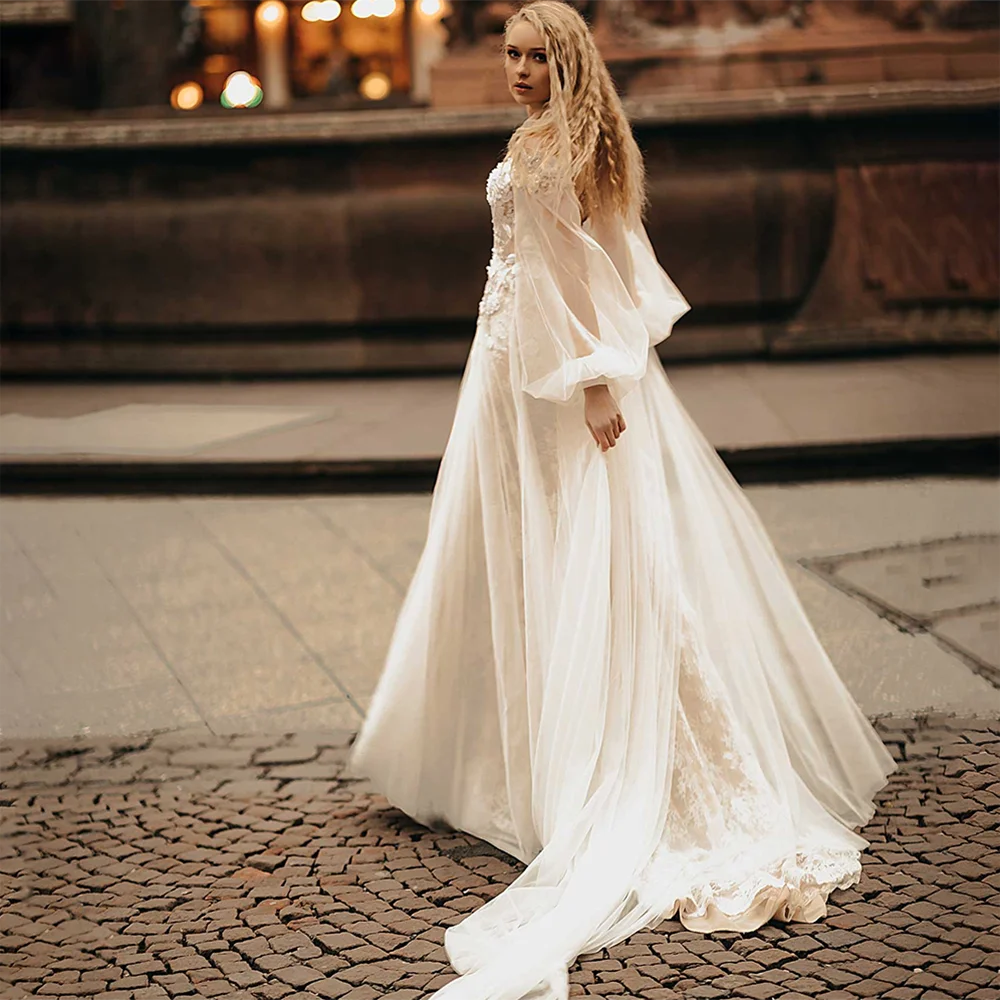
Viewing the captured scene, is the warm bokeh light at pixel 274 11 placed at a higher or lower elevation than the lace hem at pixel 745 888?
higher

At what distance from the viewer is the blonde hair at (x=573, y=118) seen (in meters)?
3.34

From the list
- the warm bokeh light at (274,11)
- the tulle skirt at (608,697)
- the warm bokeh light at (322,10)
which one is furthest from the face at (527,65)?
the warm bokeh light at (274,11)

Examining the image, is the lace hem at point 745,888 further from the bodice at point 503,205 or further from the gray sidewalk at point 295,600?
the bodice at point 503,205

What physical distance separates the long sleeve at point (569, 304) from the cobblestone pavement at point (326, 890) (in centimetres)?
118

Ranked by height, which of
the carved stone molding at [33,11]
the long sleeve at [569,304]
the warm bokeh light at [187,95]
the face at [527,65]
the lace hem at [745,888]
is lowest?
the lace hem at [745,888]

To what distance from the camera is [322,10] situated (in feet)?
55.1

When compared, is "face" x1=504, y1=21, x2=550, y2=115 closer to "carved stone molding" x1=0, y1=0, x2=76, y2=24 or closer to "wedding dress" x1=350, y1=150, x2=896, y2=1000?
"wedding dress" x1=350, y1=150, x2=896, y2=1000

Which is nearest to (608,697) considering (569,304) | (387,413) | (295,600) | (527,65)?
(569,304)

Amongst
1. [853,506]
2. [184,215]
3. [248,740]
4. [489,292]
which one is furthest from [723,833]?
[184,215]

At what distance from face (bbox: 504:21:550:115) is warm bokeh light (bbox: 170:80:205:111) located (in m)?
13.6

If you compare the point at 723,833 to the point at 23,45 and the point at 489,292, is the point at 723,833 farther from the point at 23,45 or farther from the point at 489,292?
the point at 23,45

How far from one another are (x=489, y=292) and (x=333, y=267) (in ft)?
19.8

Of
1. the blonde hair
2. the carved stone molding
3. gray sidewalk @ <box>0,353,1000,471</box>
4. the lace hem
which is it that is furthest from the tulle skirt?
the carved stone molding

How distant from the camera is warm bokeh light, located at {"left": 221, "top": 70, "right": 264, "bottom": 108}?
16641 millimetres
